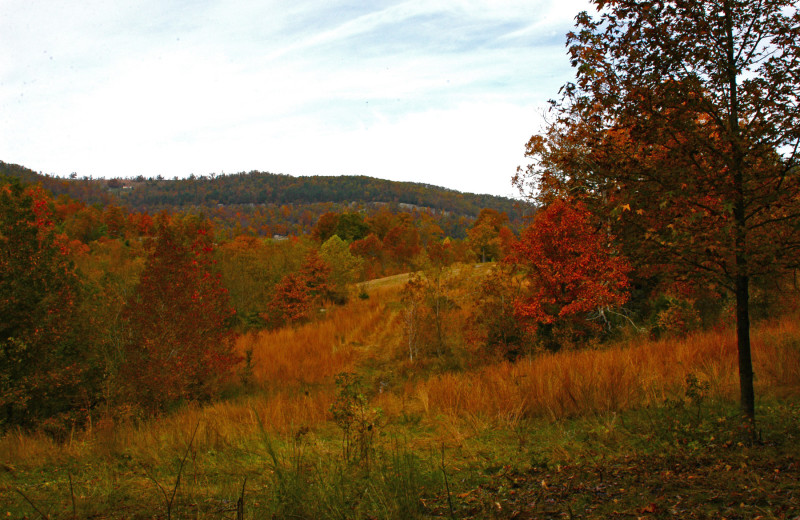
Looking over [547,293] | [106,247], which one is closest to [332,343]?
[547,293]

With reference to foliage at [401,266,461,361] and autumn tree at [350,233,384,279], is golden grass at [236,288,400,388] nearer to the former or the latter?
foliage at [401,266,461,361]

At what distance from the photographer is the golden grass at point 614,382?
23.4 ft

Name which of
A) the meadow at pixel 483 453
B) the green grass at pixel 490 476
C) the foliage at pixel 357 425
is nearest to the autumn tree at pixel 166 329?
the meadow at pixel 483 453

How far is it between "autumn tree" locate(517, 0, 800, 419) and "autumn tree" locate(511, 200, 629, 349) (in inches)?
389

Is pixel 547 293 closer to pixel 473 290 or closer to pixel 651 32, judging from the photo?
pixel 473 290

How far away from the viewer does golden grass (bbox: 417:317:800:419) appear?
7133 mm

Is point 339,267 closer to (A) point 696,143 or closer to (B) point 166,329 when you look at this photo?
(B) point 166,329

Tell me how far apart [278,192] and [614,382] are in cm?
15411

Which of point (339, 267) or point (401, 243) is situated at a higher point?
point (401, 243)

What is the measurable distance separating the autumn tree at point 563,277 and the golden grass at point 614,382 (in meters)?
5.12

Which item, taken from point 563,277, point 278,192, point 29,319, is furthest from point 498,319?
point 278,192

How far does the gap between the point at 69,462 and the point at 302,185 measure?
155722 millimetres

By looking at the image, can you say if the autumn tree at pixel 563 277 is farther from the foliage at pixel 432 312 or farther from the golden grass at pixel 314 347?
the golden grass at pixel 314 347

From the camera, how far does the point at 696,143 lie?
4.61 metres
